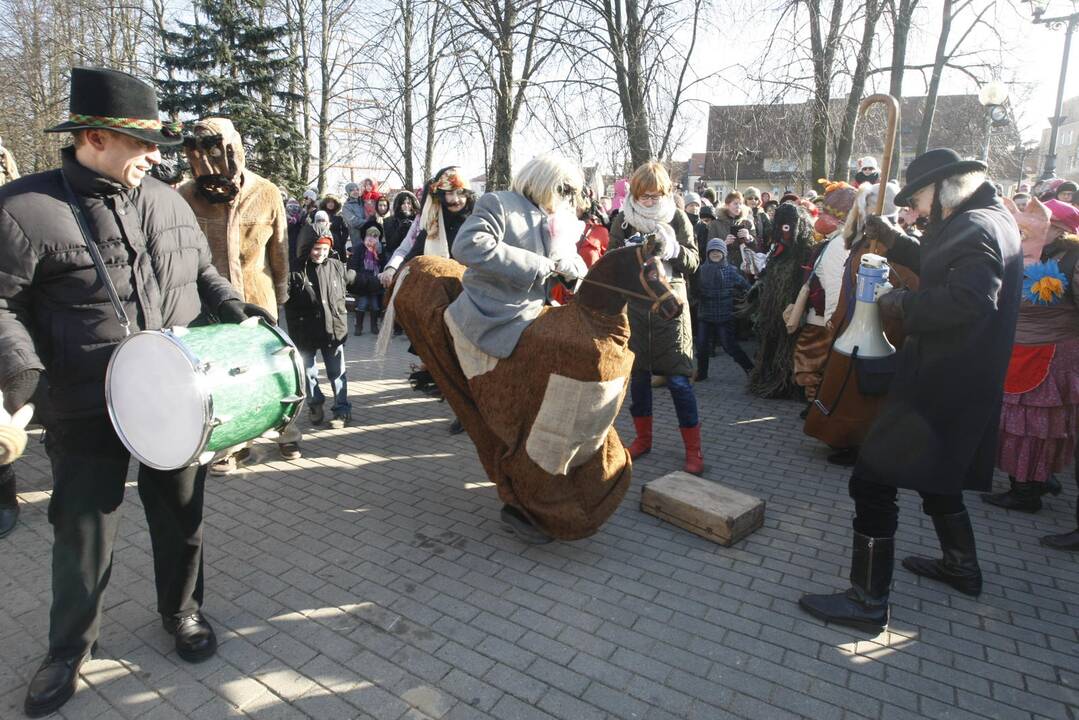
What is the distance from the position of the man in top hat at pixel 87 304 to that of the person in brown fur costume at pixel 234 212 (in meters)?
1.45

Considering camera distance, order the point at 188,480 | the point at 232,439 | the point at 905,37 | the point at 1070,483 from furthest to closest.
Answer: the point at 905,37 → the point at 1070,483 → the point at 188,480 → the point at 232,439

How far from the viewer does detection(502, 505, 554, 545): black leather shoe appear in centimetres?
360

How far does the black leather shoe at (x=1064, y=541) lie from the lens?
3.67 m

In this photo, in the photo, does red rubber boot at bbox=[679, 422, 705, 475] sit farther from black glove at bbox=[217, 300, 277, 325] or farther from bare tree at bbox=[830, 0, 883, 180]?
bare tree at bbox=[830, 0, 883, 180]

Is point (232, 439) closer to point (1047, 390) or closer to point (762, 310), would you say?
point (1047, 390)

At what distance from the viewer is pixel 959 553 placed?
317 centimetres

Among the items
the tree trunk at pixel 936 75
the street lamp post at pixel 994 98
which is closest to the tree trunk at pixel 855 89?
the tree trunk at pixel 936 75

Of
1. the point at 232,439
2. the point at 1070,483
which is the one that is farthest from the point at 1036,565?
the point at 232,439

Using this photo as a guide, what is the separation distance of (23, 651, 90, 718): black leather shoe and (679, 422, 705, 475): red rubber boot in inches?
141

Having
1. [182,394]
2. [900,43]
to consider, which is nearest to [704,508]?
[182,394]

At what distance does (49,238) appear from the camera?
2.18 metres

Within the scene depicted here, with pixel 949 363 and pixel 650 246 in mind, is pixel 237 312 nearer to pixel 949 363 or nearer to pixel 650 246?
pixel 650 246

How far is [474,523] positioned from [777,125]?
38.4ft

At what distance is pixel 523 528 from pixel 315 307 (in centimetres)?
290
